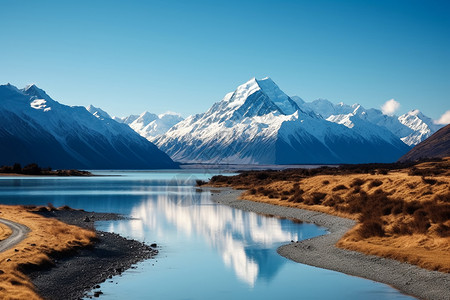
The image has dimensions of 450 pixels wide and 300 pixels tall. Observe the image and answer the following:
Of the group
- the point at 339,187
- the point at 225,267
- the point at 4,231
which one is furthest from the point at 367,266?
the point at 339,187

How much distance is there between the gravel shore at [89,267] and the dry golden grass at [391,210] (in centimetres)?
1577

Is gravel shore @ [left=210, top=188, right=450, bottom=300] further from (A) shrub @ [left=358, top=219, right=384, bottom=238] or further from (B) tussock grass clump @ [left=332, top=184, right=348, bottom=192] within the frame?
(B) tussock grass clump @ [left=332, top=184, right=348, bottom=192]

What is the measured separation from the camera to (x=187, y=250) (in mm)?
42281

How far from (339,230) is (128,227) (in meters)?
21.3

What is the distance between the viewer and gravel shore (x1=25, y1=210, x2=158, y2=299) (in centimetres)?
2759

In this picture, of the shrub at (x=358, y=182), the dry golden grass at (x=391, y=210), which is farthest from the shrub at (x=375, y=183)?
the shrub at (x=358, y=182)

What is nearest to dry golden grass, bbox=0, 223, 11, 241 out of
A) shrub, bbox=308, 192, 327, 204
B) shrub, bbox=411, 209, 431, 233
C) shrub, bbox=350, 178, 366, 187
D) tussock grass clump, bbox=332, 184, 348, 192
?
shrub, bbox=411, 209, 431, 233

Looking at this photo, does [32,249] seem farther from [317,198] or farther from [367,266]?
[317,198]

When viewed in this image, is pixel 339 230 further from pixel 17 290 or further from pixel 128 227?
pixel 17 290

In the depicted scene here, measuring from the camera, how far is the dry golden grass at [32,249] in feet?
80.1

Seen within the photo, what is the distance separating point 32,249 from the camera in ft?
112

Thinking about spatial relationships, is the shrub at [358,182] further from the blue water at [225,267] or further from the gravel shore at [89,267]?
the gravel shore at [89,267]

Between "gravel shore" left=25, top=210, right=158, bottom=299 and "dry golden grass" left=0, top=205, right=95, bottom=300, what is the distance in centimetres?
73

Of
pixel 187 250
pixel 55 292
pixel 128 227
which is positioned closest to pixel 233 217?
pixel 128 227
